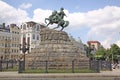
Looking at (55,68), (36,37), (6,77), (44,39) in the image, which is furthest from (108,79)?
(36,37)

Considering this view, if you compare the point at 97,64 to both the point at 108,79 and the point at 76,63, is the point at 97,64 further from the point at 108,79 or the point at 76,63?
the point at 108,79

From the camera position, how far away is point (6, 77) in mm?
23562

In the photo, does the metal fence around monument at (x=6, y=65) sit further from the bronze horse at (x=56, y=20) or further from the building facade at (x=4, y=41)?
the building facade at (x=4, y=41)

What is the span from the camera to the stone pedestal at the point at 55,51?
36.0m

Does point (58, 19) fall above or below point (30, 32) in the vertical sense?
below

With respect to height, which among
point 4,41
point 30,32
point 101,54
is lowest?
point 101,54

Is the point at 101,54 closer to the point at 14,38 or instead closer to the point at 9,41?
the point at 14,38

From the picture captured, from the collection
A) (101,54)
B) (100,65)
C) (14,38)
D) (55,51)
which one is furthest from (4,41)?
(100,65)

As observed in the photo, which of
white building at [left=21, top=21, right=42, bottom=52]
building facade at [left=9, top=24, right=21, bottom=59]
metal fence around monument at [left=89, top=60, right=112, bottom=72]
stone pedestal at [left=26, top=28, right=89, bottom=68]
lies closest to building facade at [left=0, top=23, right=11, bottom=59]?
building facade at [left=9, top=24, right=21, bottom=59]

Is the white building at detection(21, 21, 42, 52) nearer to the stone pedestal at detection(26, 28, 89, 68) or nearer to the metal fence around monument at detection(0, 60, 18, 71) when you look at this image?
the metal fence around monument at detection(0, 60, 18, 71)

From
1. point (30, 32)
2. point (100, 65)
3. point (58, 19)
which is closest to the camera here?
point (100, 65)

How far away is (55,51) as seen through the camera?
122ft

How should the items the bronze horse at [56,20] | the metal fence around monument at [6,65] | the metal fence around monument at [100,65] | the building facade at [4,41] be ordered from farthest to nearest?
the building facade at [4,41]
the bronze horse at [56,20]
the metal fence around monument at [6,65]
the metal fence around monument at [100,65]

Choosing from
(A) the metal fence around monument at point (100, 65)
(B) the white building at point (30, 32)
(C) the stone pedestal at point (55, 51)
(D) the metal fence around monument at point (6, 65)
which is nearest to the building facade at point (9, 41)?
(B) the white building at point (30, 32)
